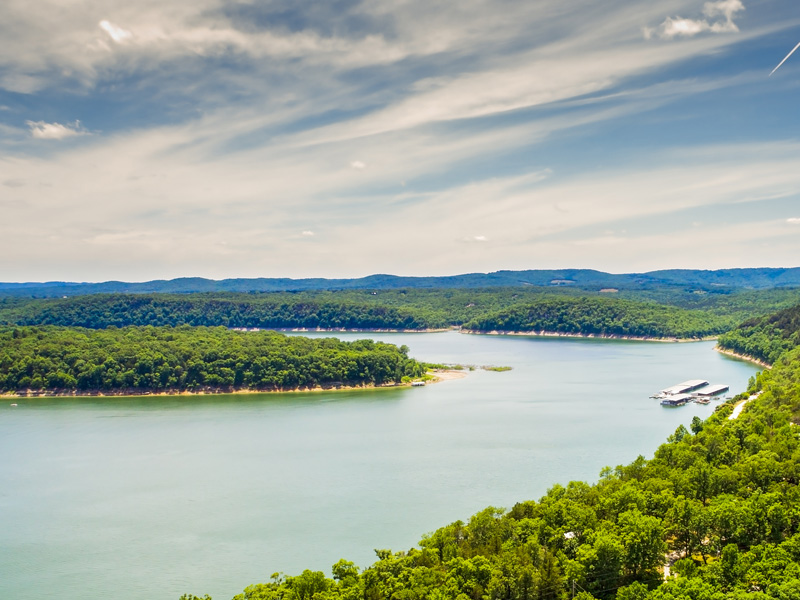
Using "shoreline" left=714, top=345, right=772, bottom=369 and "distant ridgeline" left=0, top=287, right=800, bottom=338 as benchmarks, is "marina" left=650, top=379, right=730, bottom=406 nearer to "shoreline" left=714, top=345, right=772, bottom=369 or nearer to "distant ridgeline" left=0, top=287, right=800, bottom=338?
"shoreline" left=714, top=345, right=772, bottom=369

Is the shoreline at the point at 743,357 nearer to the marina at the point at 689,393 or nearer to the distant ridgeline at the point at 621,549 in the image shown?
the marina at the point at 689,393

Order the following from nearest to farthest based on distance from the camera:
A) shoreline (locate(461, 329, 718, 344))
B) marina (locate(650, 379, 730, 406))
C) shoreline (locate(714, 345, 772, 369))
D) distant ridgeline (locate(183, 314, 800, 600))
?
distant ridgeline (locate(183, 314, 800, 600))
marina (locate(650, 379, 730, 406))
shoreline (locate(714, 345, 772, 369))
shoreline (locate(461, 329, 718, 344))

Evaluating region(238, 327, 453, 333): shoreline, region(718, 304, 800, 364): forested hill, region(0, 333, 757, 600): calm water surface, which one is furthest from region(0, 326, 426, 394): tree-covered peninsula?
region(238, 327, 453, 333): shoreline

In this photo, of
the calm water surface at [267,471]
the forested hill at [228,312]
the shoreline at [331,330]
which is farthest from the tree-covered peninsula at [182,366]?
the shoreline at [331,330]

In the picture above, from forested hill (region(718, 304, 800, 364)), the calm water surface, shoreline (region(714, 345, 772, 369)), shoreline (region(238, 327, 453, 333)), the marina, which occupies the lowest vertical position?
the calm water surface

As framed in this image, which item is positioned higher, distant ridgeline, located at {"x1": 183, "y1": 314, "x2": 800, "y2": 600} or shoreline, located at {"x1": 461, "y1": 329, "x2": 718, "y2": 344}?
shoreline, located at {"x1": 461, "y1": 329, "x2": 718, "y2": 344}
